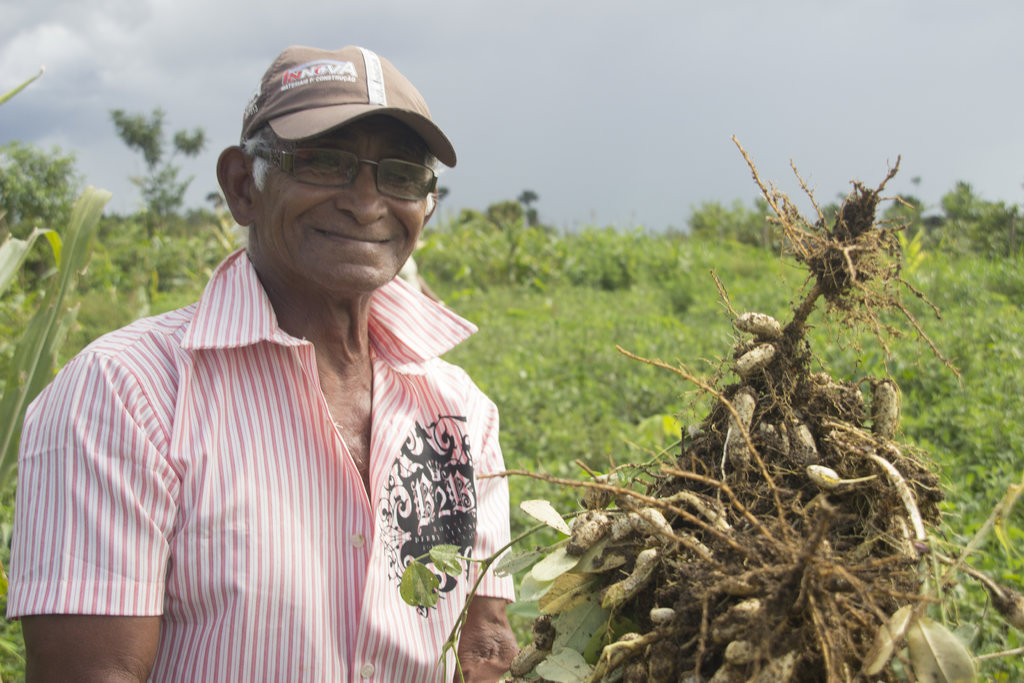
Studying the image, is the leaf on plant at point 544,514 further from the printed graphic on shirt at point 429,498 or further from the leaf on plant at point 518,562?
the printed graphic on shirt at point 429,498

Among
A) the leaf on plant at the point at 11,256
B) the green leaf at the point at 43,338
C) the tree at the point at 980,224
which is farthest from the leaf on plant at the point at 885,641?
the tree at the point at 980,224

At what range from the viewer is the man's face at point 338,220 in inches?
65.5

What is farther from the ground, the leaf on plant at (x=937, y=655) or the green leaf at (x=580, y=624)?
the leaf on plant at (x=937, y=655)

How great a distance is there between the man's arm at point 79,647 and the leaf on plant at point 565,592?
710 mm

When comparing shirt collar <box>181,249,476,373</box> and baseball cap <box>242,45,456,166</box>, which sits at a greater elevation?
baseball cap <box>242,45,456,166</box>

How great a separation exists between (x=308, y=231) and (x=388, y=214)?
184mm

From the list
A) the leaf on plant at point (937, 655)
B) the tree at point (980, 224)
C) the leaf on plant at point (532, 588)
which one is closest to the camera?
the leaf on plant at point (937, 655)

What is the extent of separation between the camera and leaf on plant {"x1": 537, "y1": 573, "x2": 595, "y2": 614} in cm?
127

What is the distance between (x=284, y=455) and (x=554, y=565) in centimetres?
62

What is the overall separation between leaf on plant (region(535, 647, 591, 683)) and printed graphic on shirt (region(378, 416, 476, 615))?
47 cm

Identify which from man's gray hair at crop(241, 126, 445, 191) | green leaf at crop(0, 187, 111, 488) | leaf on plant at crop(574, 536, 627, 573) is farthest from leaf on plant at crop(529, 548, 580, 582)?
green leaf at crop(0, 187, 111, 488)

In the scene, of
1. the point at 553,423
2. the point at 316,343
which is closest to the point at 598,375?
the point at 553,423

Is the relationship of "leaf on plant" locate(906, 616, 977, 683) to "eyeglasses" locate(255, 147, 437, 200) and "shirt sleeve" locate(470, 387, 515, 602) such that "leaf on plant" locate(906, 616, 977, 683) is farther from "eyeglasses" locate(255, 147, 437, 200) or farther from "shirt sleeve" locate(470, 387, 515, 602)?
"eyeglasses" locate(255, 147, 437, 200)

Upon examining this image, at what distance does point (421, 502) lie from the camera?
1.73m
